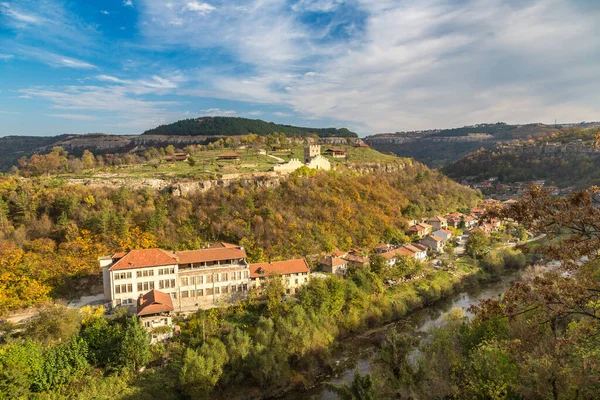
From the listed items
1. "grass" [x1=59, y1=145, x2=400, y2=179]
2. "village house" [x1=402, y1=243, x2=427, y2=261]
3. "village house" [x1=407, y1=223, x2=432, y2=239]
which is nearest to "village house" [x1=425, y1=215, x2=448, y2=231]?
"village house" [x1=407, y1=223, x2=432, y2=239]

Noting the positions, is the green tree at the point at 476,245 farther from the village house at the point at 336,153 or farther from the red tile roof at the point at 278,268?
the village house at the point at 336,153

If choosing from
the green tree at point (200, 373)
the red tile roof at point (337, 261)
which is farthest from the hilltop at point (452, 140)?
the green tree at point (200, 373)

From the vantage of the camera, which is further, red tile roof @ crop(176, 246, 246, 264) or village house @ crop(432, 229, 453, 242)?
village house @ crop(432, 229, 453, 242)

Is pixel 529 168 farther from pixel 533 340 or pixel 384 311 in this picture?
pixel 533 340

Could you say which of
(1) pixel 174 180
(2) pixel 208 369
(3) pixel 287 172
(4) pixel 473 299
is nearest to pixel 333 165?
(3) pixel 287 172

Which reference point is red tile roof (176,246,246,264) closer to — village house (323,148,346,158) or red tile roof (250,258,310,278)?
red tile roof (250,258,310,278)

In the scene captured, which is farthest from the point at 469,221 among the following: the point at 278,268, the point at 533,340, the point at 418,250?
the point at 533,340

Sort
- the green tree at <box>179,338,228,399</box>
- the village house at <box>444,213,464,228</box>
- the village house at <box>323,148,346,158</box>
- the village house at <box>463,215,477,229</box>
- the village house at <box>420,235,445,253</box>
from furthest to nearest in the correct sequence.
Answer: the village house at <box>323,148,346,158</box>, the village house at <box>463,215,477,229</box>, the village house at <box>444,213,464,228</box>, the village house at <box>420,235,445,253</box>, the green tree at <box>179,338,228,399</box>
